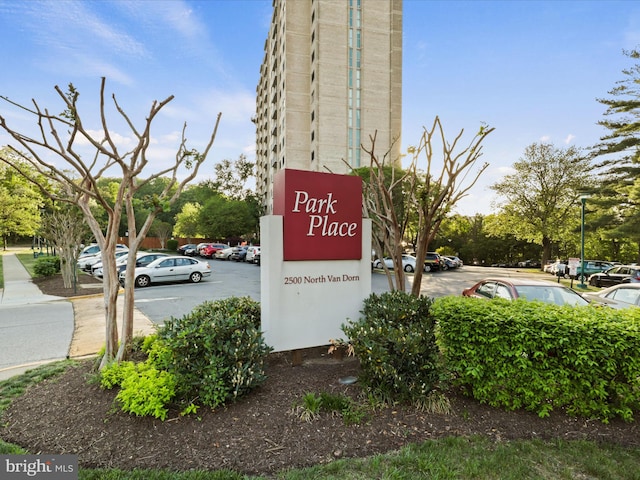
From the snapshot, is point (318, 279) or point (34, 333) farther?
point (34, 333)

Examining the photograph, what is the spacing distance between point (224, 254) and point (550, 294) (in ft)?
97.7

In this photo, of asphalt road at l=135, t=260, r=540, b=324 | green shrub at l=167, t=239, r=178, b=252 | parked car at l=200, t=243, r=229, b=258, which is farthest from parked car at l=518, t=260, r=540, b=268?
green shrub at l=167, t=239, r=178, b=252

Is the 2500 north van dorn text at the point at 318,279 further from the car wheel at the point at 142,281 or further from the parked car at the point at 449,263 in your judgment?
the parked car at the point at 449,263

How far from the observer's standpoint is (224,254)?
3325 cm

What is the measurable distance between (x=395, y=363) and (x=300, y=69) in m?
39.2

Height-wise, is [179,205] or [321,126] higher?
[321,126]

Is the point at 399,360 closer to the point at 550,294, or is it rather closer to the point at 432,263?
the point at 550,294

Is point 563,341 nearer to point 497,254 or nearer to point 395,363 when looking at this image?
point 395,363

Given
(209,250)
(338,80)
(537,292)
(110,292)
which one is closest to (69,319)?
(110,292)

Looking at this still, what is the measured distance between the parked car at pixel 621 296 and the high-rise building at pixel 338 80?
29.1m

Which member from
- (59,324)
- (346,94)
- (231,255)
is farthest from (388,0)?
(59,324)

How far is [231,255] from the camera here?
106ft

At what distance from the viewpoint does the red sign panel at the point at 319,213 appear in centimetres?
457

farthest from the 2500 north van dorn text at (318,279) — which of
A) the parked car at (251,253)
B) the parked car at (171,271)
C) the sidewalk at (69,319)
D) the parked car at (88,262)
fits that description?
the parked car at (251,253)
